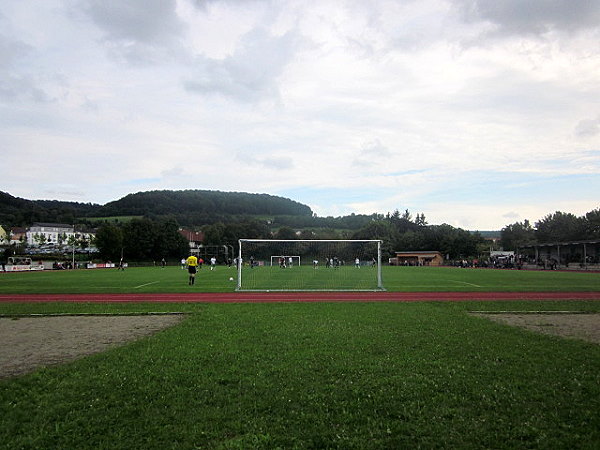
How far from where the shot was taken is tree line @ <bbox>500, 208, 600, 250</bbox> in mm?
97688

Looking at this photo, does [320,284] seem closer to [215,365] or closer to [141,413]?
[215,365]

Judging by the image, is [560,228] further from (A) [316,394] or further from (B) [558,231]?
(A) [316,394]

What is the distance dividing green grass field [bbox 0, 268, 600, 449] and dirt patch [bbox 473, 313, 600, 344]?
1009 mm

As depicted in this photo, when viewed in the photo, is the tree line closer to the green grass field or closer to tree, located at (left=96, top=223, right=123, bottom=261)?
tree, located at (left=96, top=223, right=123, bottom=261)

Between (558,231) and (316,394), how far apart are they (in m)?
116

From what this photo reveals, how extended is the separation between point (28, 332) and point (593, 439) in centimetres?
1167

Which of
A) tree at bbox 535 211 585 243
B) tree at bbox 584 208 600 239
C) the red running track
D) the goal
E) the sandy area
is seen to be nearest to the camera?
the sandy area

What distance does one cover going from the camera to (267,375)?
7.12 metres


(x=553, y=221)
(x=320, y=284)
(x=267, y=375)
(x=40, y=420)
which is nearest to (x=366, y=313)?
(x=267, y=375)

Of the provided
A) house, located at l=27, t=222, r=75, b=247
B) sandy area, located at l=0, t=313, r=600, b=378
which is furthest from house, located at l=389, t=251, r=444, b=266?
house, located at l=27, t=222, r=75, b=247

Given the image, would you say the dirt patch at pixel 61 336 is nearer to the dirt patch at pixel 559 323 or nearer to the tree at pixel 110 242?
the dirt patch at pixel 559 323

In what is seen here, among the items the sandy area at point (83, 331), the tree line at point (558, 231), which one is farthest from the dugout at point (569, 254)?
the sandy area at point (83, 331)

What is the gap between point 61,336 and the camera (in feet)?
36.2

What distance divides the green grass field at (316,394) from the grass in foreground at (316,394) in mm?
20
